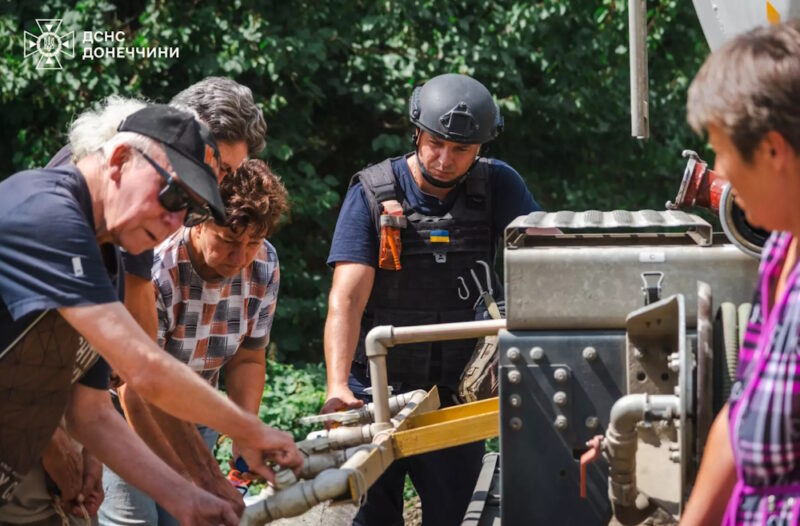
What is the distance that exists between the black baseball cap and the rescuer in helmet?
1.65 m

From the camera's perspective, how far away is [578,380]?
2.79m

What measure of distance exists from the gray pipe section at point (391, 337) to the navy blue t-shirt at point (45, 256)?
97 centimetres

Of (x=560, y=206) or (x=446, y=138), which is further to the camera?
(x=560, y=206)

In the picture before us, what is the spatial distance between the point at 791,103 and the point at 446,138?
2.51 m

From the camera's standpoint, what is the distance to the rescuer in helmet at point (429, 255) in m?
4.30

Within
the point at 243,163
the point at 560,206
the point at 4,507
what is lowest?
the point at 560,206

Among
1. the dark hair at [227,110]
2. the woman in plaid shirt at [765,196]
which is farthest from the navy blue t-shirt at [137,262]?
the woman in plaid shirt at [765,196]

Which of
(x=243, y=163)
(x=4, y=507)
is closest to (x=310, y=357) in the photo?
(x=243, y=163)

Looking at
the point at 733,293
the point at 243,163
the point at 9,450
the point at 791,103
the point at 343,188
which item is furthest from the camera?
the point at 343,188

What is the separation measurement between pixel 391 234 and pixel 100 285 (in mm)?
1952

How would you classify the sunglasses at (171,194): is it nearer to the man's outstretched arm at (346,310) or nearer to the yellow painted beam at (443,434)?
the yellow painted beam at (443,434)

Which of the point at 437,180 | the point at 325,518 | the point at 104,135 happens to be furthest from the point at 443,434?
the point at 325,518

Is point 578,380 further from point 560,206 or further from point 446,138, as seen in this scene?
point 560,206

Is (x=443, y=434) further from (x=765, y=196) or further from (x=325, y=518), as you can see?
(x=325, y=518)
